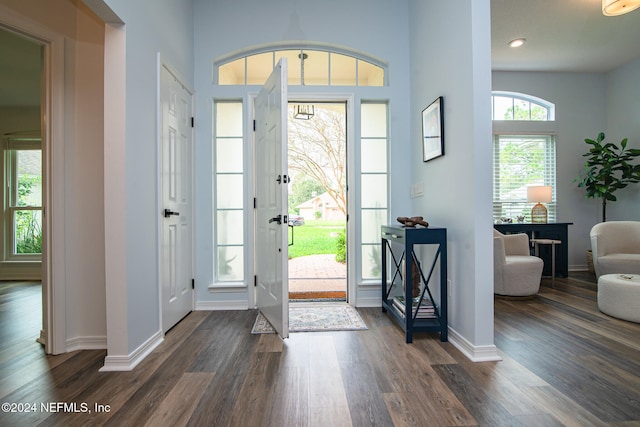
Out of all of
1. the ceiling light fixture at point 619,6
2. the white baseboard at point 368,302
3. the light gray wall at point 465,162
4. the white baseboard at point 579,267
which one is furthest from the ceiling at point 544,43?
the white baseboard at point 368,302

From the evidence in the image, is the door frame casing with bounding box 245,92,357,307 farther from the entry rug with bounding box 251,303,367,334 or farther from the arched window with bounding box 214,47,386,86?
the entry rug with bounding box 251,303,367,334

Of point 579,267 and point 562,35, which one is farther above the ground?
point 562,35

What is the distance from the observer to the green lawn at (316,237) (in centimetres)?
855

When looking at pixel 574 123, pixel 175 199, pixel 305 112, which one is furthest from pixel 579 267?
pixel 175 199

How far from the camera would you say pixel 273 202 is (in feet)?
9.10

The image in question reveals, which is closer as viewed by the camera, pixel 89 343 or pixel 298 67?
pixel 89 343

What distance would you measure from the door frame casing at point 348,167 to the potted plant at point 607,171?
3.74m

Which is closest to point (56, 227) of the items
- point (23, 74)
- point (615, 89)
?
point (23, 74)

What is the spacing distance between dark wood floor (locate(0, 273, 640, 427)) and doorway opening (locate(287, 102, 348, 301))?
2111 mm

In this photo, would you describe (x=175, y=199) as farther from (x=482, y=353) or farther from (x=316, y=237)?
(x=316, y=237)

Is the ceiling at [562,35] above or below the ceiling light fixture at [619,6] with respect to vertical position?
above

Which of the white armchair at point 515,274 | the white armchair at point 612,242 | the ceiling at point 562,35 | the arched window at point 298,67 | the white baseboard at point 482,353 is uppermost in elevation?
the ceiling at point 562,35

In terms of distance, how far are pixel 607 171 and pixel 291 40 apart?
15.3 feet

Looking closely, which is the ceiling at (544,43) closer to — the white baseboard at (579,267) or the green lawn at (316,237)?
the white baseboard at (579,267)
